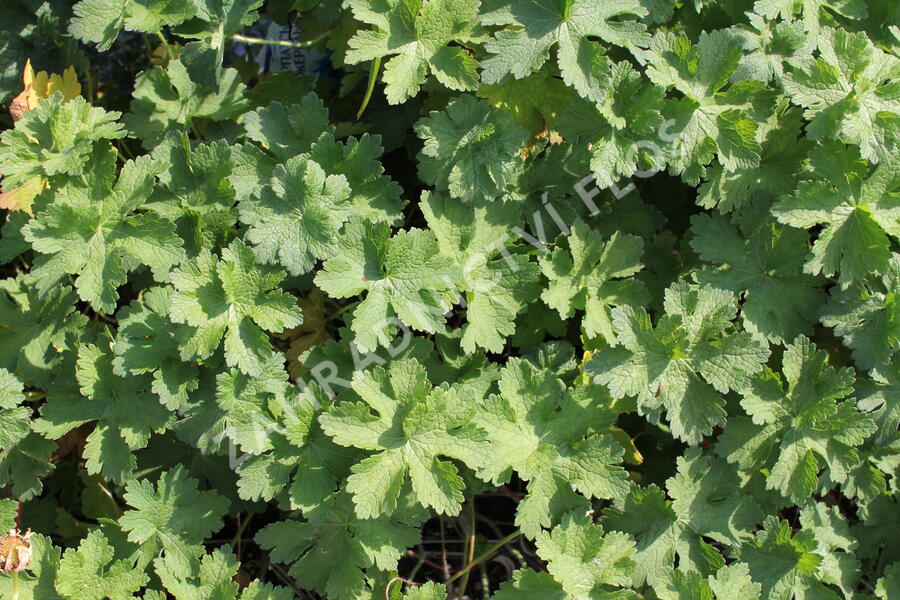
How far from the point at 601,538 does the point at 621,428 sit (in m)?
0.51

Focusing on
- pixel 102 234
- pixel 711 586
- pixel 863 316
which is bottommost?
pixel 711 586

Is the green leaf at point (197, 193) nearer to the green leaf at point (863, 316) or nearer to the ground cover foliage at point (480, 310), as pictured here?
the ground cover foliage at point (480, 310)

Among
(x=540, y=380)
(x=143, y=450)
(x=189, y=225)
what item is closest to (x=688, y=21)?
(x=540, y=380)

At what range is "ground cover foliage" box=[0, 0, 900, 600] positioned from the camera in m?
2.15

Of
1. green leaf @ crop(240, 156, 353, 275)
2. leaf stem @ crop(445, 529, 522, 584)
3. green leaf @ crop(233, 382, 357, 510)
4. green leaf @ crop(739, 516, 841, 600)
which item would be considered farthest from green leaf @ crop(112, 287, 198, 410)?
green leaf @ crop(739, 516, 841, 600)

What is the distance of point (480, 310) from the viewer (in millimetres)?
A: 2266

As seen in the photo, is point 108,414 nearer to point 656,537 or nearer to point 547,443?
point 547,443

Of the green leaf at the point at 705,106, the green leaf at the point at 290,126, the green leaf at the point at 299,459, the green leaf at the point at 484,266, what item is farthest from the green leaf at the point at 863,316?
the green leaf at the point at 290,126

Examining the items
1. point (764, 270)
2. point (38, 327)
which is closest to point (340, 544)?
point (38, 327)

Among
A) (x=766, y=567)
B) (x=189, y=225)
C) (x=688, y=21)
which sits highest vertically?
(x=688, y=21)

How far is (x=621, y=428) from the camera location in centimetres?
259

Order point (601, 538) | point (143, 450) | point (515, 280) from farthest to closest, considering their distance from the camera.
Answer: point (143, 450), point (515, 280), point (601, 538)

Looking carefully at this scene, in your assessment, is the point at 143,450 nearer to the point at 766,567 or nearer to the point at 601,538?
the point at 601,538

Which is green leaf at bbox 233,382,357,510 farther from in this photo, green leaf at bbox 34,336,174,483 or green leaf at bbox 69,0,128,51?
green leaf at bbox 69,0,128,51
